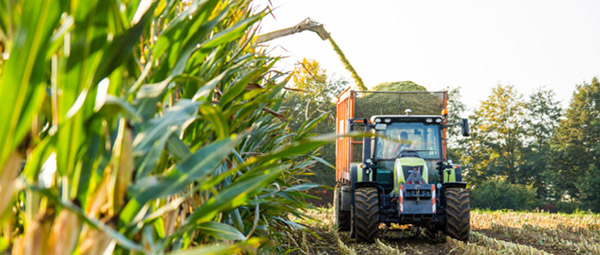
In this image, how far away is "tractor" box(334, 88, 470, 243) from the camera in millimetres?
6492

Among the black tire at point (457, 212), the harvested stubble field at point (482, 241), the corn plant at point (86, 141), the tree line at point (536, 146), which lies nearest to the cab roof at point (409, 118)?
the black tire at point (457, 212)

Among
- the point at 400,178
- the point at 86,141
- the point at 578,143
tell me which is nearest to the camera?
the point at 86,141

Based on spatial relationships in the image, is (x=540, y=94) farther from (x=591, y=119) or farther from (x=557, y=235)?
(x=557, y=235)

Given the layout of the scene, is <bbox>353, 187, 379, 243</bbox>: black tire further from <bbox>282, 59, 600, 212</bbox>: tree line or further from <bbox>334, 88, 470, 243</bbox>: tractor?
<bbox>282, 59, 600, 212</bbox>: tree line

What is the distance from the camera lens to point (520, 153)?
3450 cm

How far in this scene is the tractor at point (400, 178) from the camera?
649cm

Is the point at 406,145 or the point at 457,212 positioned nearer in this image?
the point at 457,212

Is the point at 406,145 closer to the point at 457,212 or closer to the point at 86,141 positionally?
the point at 457,212

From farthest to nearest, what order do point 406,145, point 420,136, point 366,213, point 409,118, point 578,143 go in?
point 578,143
point 420,136
point 409,118
point 406,145
point 366,213

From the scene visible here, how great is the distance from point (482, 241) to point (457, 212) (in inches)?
39.4

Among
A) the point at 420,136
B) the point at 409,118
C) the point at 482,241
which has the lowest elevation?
the point at 482,241

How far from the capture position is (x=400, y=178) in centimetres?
682

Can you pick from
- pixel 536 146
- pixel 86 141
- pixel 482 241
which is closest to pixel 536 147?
pixel 536 146

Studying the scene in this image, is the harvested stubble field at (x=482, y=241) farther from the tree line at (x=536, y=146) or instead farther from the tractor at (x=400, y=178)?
the tree line at (x=536, y=146)
